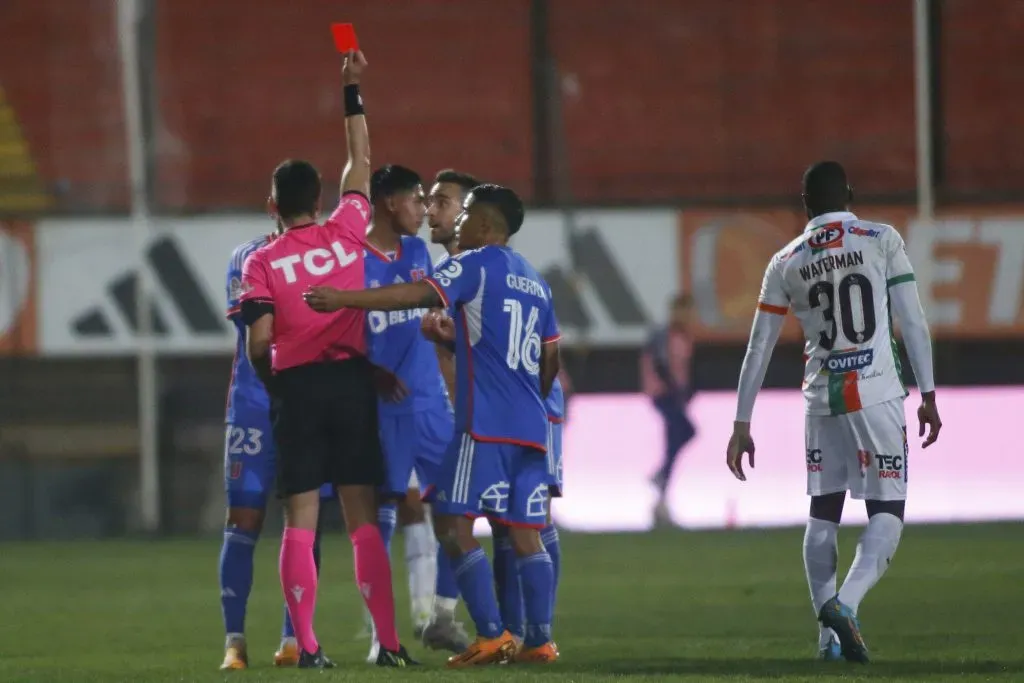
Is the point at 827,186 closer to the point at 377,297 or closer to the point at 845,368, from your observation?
the point at 845,368

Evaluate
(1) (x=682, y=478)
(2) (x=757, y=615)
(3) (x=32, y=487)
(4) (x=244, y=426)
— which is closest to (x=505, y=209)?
(4) (x=244, y=426)

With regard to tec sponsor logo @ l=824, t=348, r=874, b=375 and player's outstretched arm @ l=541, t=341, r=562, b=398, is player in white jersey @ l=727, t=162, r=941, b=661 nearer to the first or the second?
tec sponsor logo @ l=824, t=348, r=874, b=375

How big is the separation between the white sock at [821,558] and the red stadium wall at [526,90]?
11761 mm

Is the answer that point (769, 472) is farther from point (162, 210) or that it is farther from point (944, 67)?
point (162, 210)

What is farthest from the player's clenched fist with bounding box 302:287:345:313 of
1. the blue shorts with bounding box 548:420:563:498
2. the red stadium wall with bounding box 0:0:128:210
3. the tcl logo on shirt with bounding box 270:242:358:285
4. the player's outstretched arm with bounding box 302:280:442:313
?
the red stadium wall with bounding box 0:0:128:210

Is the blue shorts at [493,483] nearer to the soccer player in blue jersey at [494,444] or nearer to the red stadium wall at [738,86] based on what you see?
the soccer player in blue jersey at [494,444]

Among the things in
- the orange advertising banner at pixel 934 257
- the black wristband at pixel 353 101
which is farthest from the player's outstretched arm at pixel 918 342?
the orange advertising banner at pixel 934 257

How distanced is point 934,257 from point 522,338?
1098 cm

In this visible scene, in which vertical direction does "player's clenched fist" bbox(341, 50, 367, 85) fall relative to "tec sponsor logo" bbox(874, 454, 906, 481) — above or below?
above

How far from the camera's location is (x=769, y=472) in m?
16.9

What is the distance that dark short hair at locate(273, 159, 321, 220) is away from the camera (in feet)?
23.0

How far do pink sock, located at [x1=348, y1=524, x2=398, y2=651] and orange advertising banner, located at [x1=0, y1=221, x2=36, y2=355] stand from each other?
10949 mm

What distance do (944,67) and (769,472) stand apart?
492cm

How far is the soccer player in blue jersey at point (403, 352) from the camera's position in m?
7.68
